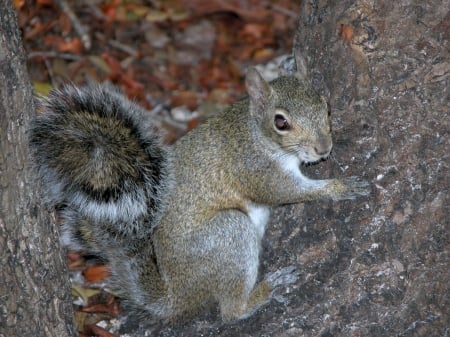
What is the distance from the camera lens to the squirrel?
9.80ft

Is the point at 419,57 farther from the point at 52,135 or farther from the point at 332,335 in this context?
the point at 52,135

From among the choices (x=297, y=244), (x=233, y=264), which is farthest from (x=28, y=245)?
(x=297, y=244)

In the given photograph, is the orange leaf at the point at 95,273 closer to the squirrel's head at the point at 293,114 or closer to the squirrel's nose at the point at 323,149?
the squirrel's head at the point at 293,114

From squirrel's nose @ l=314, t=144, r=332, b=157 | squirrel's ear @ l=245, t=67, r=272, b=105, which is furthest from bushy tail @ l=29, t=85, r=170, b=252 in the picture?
squirrel's nose @ l=314, t=144, r=332, b=157

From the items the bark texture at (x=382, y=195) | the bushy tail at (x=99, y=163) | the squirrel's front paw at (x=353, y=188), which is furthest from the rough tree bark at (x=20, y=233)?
the squirrel's front paw at (x=353, y=188)

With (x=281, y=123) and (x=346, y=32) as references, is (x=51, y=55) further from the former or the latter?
(x=346, y=32)

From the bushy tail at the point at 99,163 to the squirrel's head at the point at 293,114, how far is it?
506 mm

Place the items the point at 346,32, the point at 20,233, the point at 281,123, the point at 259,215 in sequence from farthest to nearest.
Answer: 1. the point at 259,215
2. the point at 281,123
3. the point at 346,32
4. the point at 20,233

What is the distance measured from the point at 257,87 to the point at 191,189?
57cm

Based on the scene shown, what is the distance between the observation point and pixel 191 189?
11.2ft

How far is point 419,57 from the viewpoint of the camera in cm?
304

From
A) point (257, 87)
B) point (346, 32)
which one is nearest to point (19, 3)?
point (257, 87)

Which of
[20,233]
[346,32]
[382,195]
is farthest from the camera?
[346,32]

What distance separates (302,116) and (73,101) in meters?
1.01
